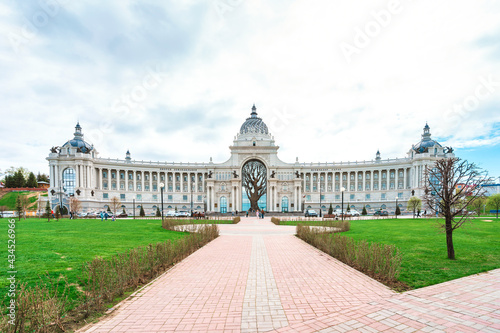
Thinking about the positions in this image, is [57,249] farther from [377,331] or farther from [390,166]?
[390,166]

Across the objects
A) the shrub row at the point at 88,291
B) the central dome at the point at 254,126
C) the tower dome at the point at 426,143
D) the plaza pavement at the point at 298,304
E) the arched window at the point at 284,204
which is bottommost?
the arched window at the point at 284,204

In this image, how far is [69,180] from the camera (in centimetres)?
7081

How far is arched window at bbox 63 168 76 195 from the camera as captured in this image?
69.5 m

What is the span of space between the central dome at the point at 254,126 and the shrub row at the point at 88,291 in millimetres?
74615

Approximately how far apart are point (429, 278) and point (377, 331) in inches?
174

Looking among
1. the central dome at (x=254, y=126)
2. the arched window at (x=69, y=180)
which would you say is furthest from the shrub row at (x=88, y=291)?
the central dome at (x=254, y=126)

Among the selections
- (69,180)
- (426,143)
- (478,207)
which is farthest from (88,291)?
(426,143)

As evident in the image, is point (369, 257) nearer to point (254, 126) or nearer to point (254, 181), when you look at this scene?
point (254, 181)

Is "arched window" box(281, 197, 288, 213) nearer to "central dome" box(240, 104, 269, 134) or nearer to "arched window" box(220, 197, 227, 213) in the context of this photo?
"arched window" box(220, 197, 227, 213)

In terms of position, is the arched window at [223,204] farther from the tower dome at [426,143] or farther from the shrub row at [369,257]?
the shrub row at [369,257]

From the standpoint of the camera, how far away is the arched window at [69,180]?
69.5 m

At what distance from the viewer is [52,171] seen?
233 ft

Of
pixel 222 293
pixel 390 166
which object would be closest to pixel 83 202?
pixel 222 293

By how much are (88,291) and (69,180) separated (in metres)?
80.1
